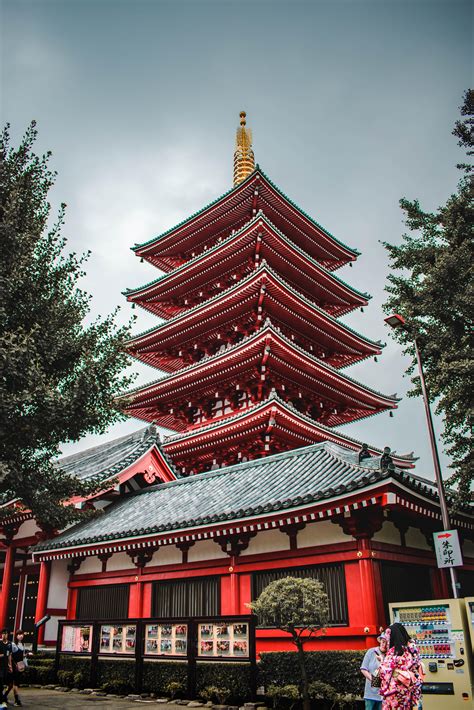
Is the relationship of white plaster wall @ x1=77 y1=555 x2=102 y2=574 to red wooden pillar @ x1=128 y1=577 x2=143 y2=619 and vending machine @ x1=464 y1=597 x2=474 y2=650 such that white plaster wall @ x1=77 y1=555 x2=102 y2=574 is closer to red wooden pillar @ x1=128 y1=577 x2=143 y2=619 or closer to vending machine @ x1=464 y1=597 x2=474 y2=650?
red wooden pillar @ x1=128 y1=577 x2=143 y2=619

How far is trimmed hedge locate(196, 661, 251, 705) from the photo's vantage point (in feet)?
37.9

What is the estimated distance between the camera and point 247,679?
11.5 metres

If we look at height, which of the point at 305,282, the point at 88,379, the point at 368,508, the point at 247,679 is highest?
the point at 305,282

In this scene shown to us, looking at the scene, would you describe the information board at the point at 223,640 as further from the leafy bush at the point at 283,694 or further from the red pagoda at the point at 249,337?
the red pagoda at the point at 249,337

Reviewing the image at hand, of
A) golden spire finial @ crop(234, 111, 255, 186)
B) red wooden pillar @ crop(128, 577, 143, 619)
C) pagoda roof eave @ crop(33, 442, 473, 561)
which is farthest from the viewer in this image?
golden spire finial @ crop(234, 111, 255, 186)

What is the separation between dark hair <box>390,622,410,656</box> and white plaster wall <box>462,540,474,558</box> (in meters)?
11.0

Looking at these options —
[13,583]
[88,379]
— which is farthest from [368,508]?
[13,583]

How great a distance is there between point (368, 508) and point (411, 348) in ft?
23.9

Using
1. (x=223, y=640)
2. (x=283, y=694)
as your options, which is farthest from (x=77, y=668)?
(x=283, y=694)

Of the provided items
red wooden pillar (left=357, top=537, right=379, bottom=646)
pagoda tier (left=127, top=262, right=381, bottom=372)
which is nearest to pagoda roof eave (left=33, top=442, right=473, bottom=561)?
red wooden pillar (left=357, top=537, right=379, bottom=646)

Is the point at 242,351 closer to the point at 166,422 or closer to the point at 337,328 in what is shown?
the point at 337,328

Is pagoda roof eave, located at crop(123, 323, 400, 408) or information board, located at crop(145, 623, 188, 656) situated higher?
pagoda roof eave, located at crop(123, 323, 400, 408)

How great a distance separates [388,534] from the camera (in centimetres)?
1320

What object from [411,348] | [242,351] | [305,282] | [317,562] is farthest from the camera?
[305,282]
